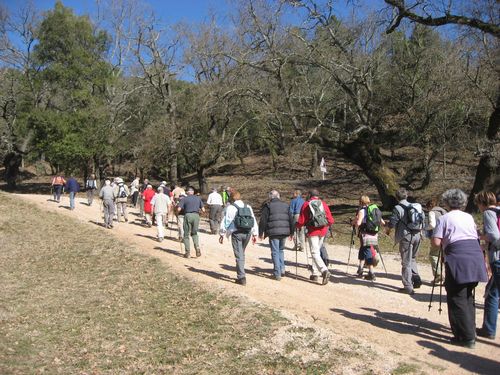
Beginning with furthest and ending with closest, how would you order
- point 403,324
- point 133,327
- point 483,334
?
point 133,327, point 403,324, point 483,334

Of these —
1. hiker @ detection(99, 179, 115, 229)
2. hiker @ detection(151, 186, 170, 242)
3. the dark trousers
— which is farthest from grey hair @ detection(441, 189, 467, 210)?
hiker @ detection(99, 179, 115, 229)

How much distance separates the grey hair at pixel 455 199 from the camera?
648 cm

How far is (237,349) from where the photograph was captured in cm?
704

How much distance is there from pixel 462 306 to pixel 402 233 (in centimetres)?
311

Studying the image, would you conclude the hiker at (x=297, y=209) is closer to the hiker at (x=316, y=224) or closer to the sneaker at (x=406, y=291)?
the hiker at (x=316, y=224)

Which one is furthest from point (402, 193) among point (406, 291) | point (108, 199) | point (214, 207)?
point (108, 199)

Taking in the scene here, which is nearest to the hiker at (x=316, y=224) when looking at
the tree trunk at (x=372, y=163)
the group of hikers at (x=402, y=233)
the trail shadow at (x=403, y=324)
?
the group of hikers at (x=402, y=233)

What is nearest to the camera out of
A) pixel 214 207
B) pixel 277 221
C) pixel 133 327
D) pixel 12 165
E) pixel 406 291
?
pixel 133 327

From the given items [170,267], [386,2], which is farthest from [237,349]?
[386,2]

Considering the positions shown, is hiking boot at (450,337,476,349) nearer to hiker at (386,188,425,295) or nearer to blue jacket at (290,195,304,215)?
hiker at (386,188,425,295)

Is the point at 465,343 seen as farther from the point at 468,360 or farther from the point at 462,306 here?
the point at 462,306

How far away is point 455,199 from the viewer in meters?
6.51

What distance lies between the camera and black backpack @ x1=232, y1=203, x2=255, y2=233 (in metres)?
9.82

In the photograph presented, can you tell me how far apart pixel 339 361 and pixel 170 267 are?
6.39 meters
